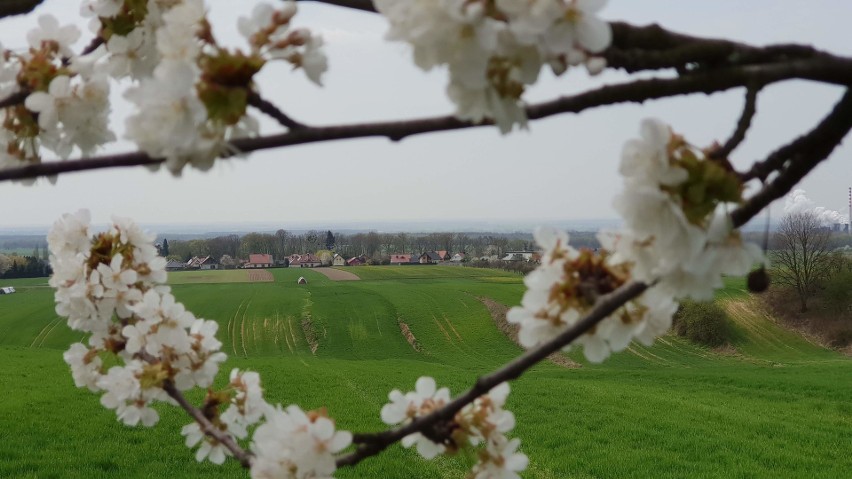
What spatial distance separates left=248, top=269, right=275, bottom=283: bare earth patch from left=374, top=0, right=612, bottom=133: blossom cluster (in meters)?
55.3

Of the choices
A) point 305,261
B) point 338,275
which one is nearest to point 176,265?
point 305,261

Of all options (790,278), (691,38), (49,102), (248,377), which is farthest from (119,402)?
(790,278)

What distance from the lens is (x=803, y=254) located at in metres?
36.4

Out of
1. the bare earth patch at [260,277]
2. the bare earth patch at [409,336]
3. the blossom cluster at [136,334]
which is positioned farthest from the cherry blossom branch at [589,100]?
the bare earth patch at [260,277]

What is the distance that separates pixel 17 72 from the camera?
1210mm

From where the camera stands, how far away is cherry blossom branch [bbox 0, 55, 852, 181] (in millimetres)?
647

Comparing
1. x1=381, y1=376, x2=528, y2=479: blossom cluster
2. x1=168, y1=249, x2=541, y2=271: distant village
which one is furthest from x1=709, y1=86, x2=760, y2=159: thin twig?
x1=168, y1=249, x2=541, y2=271: distant village

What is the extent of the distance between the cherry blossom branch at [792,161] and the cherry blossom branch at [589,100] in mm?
76

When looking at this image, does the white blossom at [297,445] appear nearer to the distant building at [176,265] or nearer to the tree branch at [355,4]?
the tree branch at [355,4]

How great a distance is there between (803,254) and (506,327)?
18000 mm

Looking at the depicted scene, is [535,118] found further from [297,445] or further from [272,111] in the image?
[297,445]

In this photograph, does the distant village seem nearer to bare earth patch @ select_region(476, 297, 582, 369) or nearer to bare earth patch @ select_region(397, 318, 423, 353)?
bare earth patch @ select_region(476, 297, 582, 369)

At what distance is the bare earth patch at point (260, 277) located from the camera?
54.8m

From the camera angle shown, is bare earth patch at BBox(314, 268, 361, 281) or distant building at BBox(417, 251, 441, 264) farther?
distant building at BBox(417, 251, 441, 264)
